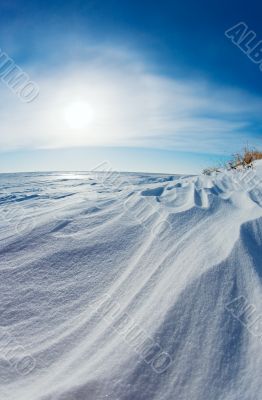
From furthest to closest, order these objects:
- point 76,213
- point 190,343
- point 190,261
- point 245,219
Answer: point 76,213 < point 245,219 < point 190,261 < point 190,343

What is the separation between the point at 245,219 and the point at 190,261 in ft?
1.77

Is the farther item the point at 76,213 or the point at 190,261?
the point at 76,213

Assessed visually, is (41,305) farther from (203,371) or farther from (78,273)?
(203,371)

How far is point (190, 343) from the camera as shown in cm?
94

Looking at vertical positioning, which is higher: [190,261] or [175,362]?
[190,261]

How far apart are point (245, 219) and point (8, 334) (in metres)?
1.30

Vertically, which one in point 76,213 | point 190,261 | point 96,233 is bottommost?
point 190,261

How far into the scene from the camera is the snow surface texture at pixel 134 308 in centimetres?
84

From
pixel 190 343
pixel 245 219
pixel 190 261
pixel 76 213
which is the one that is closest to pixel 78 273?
pixel 190 261

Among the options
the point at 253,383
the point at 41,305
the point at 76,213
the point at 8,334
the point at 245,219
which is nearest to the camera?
the point at 253,383

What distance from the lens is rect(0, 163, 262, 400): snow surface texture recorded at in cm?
84

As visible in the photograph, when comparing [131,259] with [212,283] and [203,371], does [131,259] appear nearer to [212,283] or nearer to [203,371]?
[212,283]

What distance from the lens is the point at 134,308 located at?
1.13 meters

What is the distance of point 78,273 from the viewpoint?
1400 millimetres
